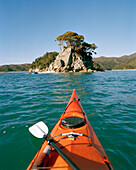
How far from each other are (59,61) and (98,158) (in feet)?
148

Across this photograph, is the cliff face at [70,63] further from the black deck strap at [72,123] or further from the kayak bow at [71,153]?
the kayak bow at [71,153]

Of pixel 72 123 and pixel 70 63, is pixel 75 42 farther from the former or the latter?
pixel 72 123

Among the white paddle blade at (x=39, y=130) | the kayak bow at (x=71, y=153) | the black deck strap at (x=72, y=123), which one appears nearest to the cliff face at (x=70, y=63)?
the black deck strap at (x=72, y=123)

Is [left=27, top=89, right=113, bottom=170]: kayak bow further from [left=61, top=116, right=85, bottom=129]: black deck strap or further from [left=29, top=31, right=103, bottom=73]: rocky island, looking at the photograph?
[left=29, top=31, right=103, bottom=73]: rocky island

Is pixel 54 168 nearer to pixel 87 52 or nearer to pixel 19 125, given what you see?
pixel 19 125

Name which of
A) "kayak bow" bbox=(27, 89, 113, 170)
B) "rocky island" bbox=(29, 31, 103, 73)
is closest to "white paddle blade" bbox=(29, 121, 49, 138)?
"kayak bow" bbox=(27, 89, 113, 170)

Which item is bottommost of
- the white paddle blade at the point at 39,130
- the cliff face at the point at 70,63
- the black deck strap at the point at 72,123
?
the white paddle blade at the point at 39,130

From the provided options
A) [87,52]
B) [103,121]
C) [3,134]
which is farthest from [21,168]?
[87,52]

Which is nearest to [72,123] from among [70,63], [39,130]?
[39,130]

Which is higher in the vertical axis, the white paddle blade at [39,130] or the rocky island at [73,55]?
the rocky island at [73,55]

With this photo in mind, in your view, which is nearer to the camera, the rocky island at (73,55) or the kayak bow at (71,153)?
the kayak bow at (71,153)

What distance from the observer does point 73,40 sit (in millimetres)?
47406

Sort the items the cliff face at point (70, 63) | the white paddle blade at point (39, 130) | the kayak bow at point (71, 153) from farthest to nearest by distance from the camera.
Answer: the cliff face at point (70, 63)
the white paddle blade at point (39, 130)
the kayak bow at point (71, 153)

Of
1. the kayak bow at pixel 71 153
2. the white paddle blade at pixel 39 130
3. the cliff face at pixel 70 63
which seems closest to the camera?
the kayak bow at pixel 71 153
